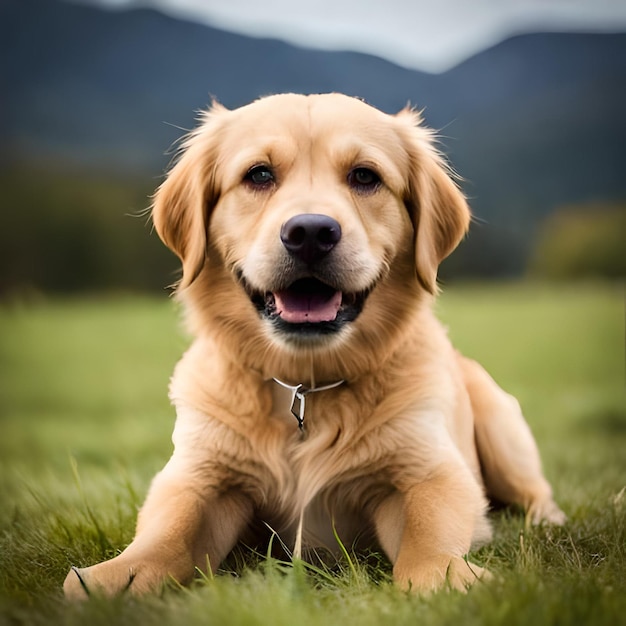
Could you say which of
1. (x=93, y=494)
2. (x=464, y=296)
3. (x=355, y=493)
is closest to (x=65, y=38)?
(x=464, y=296)

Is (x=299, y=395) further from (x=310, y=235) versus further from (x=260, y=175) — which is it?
(x=260, y=175)

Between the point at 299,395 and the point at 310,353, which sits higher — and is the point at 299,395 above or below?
below

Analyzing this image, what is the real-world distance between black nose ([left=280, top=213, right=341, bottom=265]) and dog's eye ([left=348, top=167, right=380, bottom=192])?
0.41 m

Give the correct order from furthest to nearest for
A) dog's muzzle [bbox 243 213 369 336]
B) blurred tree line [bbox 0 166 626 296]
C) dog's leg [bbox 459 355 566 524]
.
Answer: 1. blurred tree line [bbox 0 166 626 296]
2. dog's leg [bbox 459 355 566 524]
3. dog's muzzle [bbox 243 213 369 336]

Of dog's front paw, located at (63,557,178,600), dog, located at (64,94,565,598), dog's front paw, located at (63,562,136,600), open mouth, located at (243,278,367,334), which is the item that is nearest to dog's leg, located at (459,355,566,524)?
dog, located at (64,94,565,598)

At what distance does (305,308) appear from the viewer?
9.86 feet

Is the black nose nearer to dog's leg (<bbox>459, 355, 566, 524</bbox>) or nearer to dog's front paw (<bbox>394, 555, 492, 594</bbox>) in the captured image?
dog's front paw (<bbox>394, 555, 492, 594</bbox>)

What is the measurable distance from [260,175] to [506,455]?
1.80 m

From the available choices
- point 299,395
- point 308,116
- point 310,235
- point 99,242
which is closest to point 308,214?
point 310,235

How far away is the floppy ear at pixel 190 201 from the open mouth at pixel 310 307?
42cm

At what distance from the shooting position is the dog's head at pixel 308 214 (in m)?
2.86

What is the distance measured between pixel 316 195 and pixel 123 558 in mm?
1414

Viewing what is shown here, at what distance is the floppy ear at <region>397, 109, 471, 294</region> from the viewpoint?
329 centimetres

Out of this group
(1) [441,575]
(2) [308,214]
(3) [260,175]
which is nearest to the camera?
(1) [441,575]
